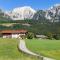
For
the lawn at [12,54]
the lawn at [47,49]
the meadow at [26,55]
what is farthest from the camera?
the lawn at [47,49]

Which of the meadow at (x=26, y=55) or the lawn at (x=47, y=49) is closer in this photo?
the meadow at (x=26, y=55)

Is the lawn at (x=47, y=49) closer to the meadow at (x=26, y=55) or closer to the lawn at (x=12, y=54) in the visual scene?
the meadow at (x=26, y=55)

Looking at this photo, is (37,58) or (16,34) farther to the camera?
(16,34)

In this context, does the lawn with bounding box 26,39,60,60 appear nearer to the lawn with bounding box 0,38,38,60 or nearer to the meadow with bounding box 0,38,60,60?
the meadow with bounding box 0,38,60,60

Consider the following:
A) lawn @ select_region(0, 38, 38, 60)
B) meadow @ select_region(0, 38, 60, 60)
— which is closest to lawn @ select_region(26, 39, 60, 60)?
meadow @ select_region(0, 38, 60, 60)

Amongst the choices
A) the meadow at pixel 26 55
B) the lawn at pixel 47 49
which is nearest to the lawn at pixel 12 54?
the meadow at pixel 26 55

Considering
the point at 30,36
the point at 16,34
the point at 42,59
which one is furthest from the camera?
the point at 16,34

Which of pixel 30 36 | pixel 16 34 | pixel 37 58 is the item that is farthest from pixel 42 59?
pixel 16 34

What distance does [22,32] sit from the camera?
12750 centimetres

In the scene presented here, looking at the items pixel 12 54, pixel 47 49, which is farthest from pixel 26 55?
pixel 47 49

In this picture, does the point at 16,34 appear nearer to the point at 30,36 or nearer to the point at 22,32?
the point at 22,32

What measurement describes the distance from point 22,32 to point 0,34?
445 inches

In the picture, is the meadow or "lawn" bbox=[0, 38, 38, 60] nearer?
"lawn" bbox=[0, 38, 38, 60]

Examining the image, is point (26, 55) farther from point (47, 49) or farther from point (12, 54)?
point (47, 49)
